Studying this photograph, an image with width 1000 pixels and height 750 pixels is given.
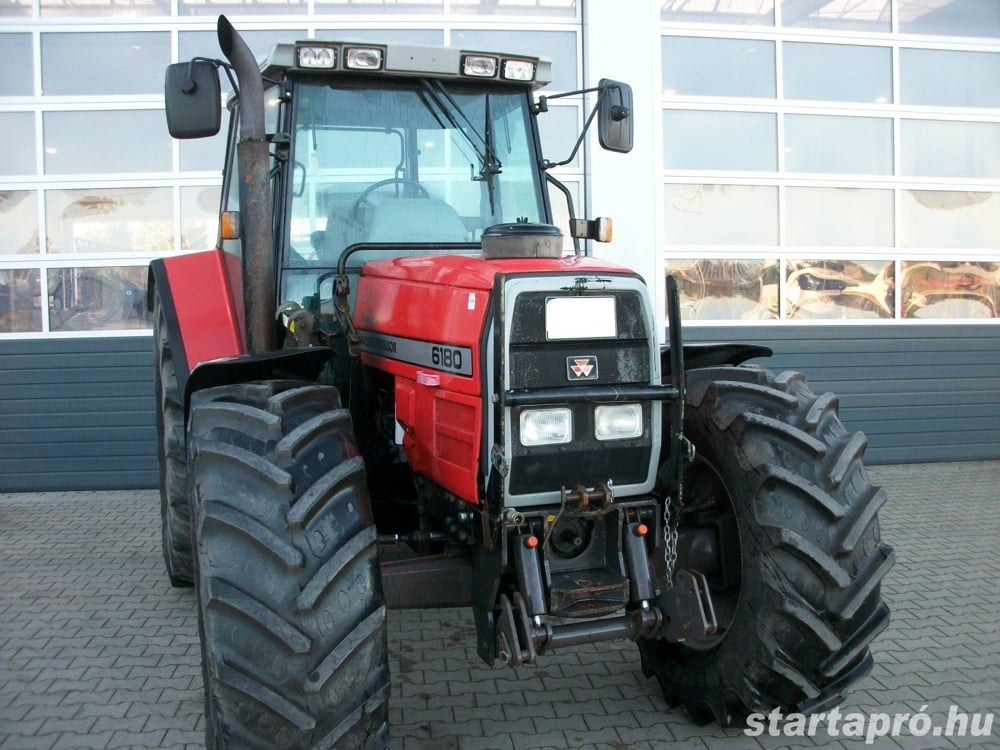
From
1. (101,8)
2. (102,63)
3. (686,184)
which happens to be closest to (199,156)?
(102,63)

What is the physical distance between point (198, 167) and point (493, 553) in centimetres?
590

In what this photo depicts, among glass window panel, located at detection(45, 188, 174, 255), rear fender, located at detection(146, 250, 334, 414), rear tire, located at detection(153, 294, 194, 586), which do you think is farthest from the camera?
glass window panel, located at detection(45, 188, 174, 255)

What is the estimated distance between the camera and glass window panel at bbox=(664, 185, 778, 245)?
8.41 m

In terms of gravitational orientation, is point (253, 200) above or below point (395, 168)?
below

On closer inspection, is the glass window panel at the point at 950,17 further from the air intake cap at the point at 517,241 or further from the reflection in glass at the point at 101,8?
the air intake cap at the point at 517,241

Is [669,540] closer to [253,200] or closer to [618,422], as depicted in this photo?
[618,422]

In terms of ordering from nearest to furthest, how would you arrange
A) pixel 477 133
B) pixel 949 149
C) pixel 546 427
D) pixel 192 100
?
1. pixel 546 427
2. pixel 192 100
3. pixel 477 133
4. pixel 949 149

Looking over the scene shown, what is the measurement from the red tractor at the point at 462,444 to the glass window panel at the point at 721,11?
4.97 meters

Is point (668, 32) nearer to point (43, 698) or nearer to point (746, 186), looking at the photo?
point (746, 186)

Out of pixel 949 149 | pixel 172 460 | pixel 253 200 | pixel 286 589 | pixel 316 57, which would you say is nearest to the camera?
pixel 286 589

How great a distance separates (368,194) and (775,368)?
5.48 metres

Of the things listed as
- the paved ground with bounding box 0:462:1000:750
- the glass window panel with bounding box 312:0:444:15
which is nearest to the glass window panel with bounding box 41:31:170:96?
the glass window panel with bounding box 312:0:444:15

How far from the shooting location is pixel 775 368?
8.43 meters

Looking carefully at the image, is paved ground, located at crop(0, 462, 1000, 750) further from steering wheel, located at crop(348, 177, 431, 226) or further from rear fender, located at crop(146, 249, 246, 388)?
steering wheel, located at crop(348, 177, 431, 226)
